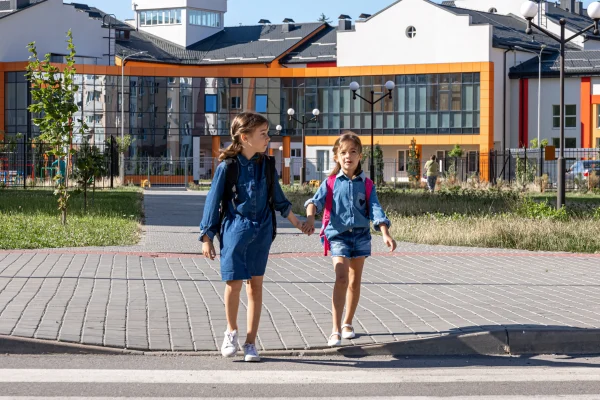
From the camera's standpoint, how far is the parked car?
162 feet

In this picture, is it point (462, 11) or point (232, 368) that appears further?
point (462, 11)

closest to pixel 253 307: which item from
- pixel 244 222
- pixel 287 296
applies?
pixel 244 222

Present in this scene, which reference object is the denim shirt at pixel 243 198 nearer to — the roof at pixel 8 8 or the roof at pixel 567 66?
the roof at pixel 567 66

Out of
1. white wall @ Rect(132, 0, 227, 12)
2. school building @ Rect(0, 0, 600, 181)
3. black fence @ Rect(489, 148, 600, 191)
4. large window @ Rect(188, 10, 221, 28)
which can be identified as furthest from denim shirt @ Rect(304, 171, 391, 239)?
white wall @ Rect(132, 0, 227, 12)

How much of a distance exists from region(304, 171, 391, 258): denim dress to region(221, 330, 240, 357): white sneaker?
105 cm

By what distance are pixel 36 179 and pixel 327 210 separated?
4391 centimetres

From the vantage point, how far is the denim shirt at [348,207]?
26.7 ft

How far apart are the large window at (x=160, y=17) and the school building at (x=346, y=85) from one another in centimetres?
956

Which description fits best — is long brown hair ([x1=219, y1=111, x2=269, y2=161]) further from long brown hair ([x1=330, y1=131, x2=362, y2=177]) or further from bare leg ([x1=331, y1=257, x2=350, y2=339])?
bare leg ([x1=331, y1=257, x2=350, y2=339])

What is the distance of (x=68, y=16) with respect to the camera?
274 ft

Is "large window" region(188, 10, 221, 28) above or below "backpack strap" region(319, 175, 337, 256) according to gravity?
above

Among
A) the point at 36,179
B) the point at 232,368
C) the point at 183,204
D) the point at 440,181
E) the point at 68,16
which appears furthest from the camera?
the point at 68,16

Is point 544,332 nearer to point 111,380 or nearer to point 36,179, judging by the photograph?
point 111,380

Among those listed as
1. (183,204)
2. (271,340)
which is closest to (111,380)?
(271,340)
